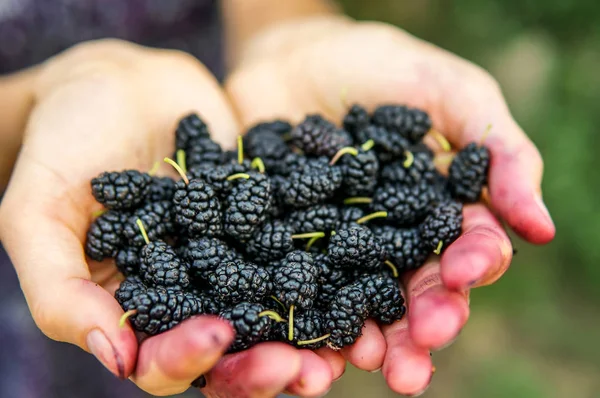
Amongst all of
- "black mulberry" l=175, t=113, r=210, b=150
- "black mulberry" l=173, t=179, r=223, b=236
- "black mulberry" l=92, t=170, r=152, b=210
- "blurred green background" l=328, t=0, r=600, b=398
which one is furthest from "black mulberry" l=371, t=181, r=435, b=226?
"blurred green background" l=328, t=0, r=600, b=398

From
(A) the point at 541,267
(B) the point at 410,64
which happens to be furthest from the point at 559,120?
(B) the point at 410,64

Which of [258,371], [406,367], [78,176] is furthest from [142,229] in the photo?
[406,367]

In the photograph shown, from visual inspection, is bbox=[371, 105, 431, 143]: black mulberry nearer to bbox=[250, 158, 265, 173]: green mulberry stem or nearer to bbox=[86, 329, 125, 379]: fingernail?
bbox=[250, 158, 265, 173]: green mulberry stem

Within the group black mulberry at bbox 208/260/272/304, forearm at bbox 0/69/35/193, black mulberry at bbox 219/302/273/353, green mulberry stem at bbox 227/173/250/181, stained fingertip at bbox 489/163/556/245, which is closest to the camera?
black mulberry at bbox 219/302/273/353

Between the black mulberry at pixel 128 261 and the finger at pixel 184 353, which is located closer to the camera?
the finger at pixel 184 353

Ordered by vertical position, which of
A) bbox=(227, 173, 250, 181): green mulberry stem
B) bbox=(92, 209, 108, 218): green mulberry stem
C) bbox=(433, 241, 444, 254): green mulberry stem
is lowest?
bbox=(433, 241, 444, 254): green mulberry stem

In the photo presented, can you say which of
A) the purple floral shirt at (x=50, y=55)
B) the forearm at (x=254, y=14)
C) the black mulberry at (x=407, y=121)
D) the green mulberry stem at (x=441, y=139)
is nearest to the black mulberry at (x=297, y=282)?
the black mulberry at (x=407, y=121)

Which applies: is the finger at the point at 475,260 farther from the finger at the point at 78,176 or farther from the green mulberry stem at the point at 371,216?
the finger at the point at 78,176

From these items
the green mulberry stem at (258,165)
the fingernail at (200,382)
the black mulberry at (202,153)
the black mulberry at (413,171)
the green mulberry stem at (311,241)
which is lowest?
the fingernail at (200,382)
